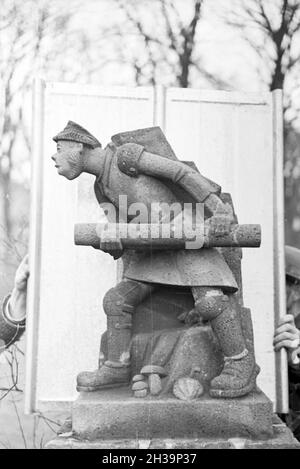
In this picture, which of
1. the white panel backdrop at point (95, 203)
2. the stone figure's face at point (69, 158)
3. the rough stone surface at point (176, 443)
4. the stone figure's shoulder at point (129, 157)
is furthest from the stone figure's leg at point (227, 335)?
the white panel backdrop at point (95, 203)

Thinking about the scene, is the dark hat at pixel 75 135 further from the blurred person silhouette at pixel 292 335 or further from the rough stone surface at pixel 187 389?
the blurred person silhouette at pixel 292 335

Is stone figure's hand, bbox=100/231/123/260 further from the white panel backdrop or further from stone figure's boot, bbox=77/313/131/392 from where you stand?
the white panel backdrop

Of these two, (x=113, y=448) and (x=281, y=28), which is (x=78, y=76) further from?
(x=113, y=448)

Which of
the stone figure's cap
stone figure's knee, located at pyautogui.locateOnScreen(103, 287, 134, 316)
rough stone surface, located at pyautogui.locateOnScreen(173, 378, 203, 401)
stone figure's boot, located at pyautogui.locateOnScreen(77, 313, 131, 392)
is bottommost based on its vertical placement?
rough stone surface, located at pyautogui.locateOnScreen(173, 378, 203, 401)

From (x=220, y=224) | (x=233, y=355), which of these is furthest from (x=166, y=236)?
(x=233, y=355)

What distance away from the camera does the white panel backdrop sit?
8.86 feet

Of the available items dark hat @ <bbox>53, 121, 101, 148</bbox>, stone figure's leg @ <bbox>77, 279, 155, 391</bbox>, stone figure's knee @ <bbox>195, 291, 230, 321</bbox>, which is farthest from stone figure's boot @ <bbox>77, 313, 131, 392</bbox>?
dark hat @ <bbox>53, 121, 101, 148</bbox>

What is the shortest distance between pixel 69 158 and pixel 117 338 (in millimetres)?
592

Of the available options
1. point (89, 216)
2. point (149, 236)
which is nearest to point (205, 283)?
point (149, 236)

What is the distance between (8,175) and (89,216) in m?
0.82

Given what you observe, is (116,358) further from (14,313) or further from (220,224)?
(14,313)

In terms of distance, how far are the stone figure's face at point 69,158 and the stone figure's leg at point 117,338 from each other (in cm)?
40

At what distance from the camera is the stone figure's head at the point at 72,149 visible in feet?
5.91

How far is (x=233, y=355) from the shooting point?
5.53ft
